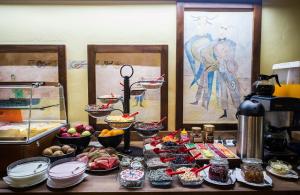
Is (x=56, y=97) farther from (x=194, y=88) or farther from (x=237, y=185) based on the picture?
(x=237, y=185)

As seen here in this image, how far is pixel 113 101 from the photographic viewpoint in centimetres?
170

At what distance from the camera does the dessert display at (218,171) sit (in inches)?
48.8

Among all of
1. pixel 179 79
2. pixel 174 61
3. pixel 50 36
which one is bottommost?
pixel 179 79

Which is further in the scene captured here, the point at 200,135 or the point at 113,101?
the point at 200,135

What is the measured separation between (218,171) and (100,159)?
71 centimetres

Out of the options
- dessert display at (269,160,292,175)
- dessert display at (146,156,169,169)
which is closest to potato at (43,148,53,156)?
dessert display at (146,156,169,169)

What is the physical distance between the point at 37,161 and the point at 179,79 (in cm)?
121

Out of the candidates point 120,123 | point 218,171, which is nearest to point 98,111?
point 120,123

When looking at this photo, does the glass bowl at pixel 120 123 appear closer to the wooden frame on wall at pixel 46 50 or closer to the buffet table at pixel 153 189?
the buffet table at pixel 153 189

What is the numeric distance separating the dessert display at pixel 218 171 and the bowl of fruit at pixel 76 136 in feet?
2.98

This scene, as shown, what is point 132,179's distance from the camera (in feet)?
3.97

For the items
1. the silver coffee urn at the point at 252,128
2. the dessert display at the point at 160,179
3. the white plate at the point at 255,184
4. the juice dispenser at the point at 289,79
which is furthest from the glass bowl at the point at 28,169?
the juice dispenser at the point at 289,79

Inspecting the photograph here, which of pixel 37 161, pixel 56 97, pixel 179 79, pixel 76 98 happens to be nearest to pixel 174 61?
pixel 179 79

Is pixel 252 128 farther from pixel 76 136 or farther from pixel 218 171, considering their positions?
pixel 76 136
